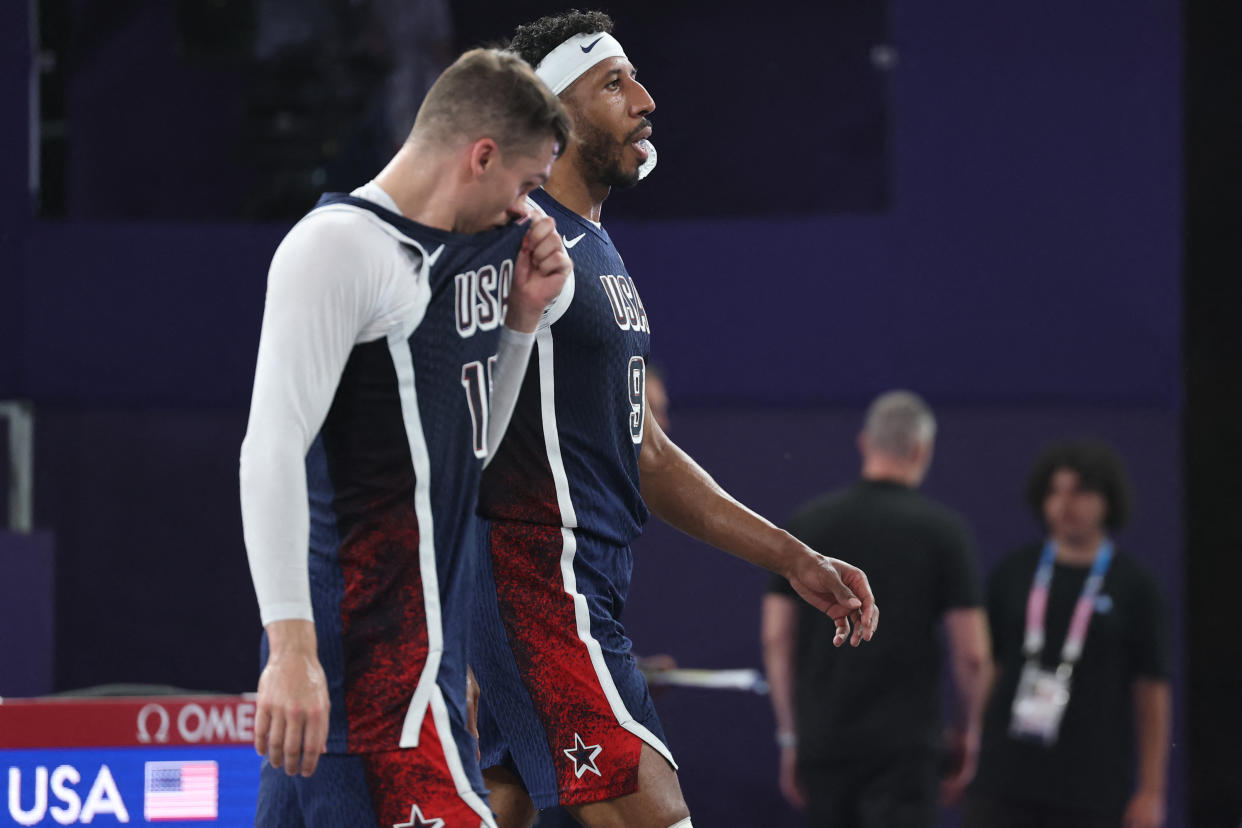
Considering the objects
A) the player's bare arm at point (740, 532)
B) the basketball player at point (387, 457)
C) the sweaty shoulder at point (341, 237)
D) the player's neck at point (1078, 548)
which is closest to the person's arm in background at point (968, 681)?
the player's neck at point (1078, 548)

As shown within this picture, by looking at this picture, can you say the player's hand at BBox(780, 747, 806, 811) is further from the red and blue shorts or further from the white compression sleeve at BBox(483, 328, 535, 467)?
the white compression sleeve at BBox(483, 328, 535, 467)

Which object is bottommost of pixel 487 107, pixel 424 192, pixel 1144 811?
pixel 1144 811

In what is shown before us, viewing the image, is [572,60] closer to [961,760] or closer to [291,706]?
[291,706]

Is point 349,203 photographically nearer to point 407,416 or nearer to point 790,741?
point 407,416

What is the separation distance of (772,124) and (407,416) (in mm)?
6696

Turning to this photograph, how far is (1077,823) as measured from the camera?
17.1ft

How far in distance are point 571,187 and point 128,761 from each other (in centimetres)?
152

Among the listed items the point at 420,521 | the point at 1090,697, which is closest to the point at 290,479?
the point at 420,521

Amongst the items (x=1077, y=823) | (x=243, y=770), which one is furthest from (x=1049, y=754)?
(x=243, y=770)

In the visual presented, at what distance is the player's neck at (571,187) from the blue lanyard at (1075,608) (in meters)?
2.67

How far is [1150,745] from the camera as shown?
537 cm

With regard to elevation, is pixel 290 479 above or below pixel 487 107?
below

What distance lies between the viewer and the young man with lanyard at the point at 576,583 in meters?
3.00

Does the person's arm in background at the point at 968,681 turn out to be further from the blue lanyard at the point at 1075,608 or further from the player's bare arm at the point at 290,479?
the player's bare arm at the point at 290,479
